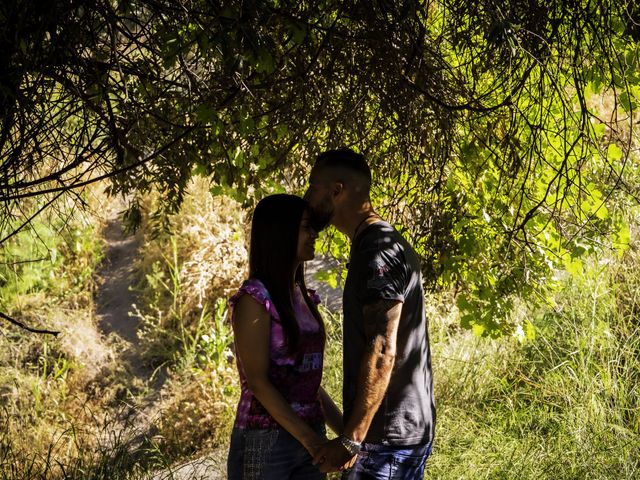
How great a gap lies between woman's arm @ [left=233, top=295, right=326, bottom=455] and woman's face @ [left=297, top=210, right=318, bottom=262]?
10.8 inches

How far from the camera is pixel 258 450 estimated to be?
2.73m

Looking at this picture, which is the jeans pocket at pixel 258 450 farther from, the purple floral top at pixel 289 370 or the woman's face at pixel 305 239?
the woman's face at pixel 305 239

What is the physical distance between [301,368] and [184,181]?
1.78 m

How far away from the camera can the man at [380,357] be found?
2723 mm

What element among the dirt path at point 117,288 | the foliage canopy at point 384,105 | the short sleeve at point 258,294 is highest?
the dirt path at point 117,288

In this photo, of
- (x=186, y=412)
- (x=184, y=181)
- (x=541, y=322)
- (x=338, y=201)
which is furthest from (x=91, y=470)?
(x=541, y=322)

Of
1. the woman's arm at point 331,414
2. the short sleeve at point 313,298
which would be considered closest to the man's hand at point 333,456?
the woman's arm at point 331,414

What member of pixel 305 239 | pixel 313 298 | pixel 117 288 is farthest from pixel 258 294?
pixel 117 288

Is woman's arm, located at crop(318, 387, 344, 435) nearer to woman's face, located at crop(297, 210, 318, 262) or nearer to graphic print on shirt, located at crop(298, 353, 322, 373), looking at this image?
graphic print on shirt, located at crop(298, 353, 322, 373)

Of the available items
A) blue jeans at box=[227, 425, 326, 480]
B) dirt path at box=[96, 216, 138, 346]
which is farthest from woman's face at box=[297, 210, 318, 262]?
dirt path at box=[96, 216, 138, 346]

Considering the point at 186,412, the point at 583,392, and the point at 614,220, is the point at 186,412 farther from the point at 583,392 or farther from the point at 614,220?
the point at 614,220

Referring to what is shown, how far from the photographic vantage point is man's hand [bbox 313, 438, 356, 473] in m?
2.68

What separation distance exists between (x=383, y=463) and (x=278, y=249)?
2.69 feet

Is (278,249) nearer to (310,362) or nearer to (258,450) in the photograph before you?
(310,362)
